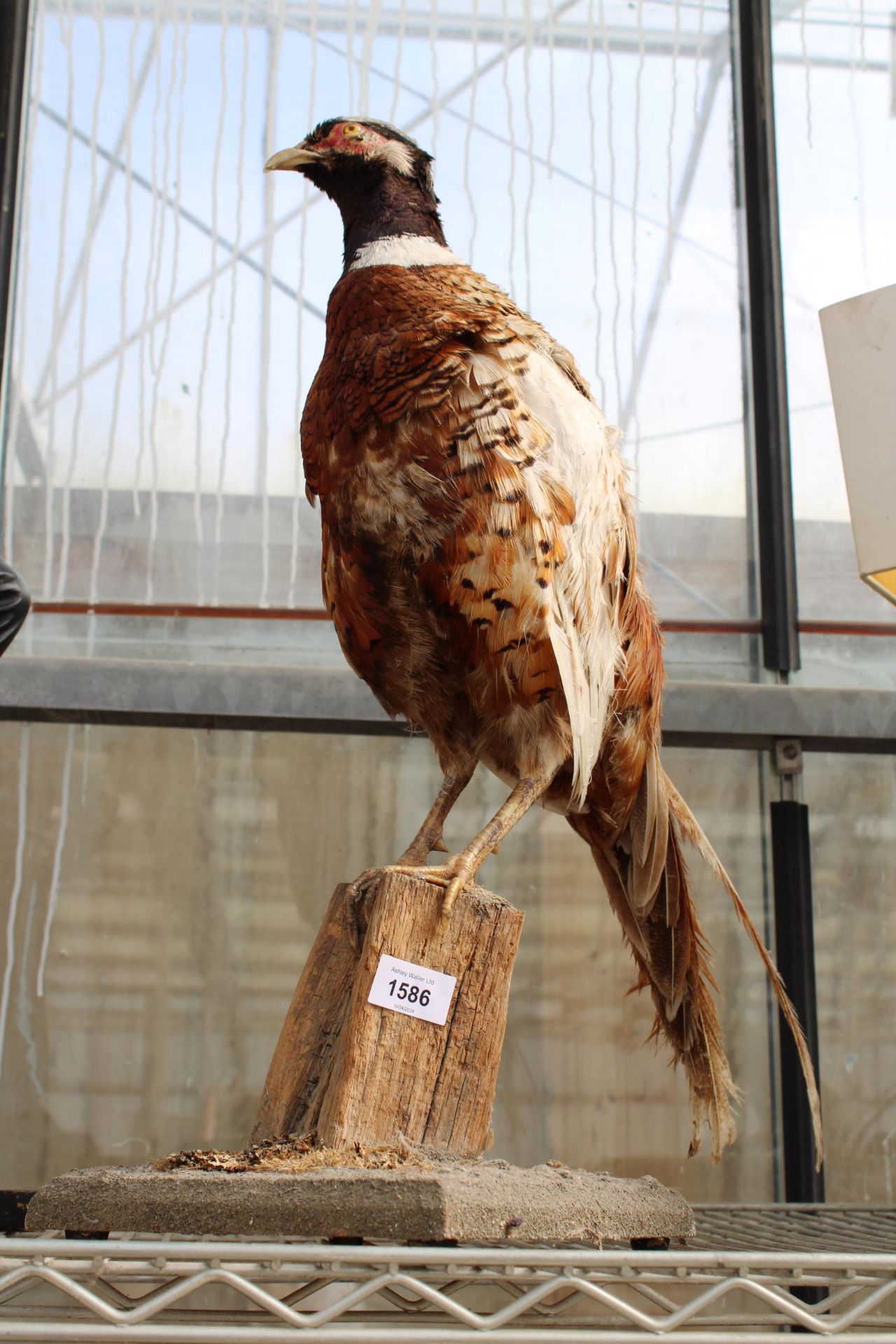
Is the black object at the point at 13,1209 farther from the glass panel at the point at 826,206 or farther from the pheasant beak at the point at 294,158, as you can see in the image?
the glass panel at the point at 826,206

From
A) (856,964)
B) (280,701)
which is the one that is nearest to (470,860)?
(280,701)

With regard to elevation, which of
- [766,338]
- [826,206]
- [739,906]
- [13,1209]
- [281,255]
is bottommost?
[13,1209]

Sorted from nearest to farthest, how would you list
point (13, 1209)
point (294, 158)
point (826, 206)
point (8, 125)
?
point (294, 158)
point (13, 1209)
point (8, 125)
point (826, 206)

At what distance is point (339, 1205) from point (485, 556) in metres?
0.82

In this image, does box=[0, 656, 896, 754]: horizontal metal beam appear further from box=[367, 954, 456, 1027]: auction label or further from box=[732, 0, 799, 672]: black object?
box=[367, 954, 456, 1027]: auction label

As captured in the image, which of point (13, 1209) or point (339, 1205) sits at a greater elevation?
point (339, 1205)

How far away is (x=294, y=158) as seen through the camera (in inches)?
69.7

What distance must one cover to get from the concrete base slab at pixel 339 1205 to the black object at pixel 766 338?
75.6 inches

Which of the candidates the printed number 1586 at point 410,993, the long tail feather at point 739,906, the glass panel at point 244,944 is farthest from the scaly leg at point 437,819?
the glass panel at point 244,944

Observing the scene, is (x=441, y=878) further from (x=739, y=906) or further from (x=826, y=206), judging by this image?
(x=826, y=206)

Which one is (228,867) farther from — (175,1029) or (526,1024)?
(526,1024)

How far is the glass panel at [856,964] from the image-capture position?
278 cm

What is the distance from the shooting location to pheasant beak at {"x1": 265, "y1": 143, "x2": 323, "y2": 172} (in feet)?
Result: 5.79

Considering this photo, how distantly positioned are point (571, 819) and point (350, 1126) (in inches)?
26.8
